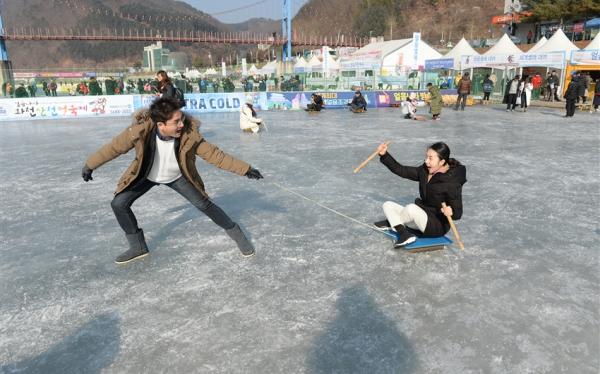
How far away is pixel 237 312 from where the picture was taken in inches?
119

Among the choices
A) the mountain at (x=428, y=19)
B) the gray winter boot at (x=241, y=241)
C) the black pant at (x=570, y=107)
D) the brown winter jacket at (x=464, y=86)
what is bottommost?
the gray winter boot at (x=241, y=241)

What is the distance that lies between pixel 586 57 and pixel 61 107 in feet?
73.8

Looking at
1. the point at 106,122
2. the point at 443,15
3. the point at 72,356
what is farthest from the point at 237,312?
the point at 443,15

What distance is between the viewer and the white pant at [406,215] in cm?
379

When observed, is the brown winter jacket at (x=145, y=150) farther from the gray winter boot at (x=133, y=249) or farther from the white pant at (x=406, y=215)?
the white pant at (x=406, y=215)

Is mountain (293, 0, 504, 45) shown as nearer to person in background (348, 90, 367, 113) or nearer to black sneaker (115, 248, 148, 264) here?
person in background (348, 90, 367, 113)

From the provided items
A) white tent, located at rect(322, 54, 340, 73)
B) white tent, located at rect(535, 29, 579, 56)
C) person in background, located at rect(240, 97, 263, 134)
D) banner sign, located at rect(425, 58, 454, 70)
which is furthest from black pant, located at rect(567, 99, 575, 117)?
white tent, located at rect(322, 54, 340, 73)

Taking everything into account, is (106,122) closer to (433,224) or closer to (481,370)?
(433,224)

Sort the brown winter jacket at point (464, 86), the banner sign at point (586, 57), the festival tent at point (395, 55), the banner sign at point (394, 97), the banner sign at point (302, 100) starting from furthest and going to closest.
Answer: the festival tent at point (395, 55) < the banner sign at point (394, 97) < the banner sign at point (302, 100) < the banner sign at point (586, 57) < the brown winter jacket at point (464, 86)

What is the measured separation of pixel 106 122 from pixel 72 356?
14.1 metres

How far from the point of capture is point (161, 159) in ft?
11.5

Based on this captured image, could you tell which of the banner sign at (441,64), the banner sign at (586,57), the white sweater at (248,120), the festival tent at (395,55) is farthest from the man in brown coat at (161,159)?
the festival tent at (395,55)

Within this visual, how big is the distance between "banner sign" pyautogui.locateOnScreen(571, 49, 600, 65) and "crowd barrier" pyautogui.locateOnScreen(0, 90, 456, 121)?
5331 millimetres

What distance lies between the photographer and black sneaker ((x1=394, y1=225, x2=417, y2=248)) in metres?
3.80
